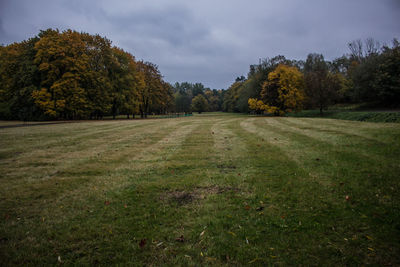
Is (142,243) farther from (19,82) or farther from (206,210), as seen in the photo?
(19,82)

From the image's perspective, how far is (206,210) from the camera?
3.63 meters

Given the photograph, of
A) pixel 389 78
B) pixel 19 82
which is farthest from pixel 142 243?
pixel 389 78

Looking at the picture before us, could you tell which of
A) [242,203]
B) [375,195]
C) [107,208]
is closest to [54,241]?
[107,208]

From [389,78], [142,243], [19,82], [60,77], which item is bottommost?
[142,243]

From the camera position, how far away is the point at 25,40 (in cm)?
3622

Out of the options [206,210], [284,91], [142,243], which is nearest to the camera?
[142,243]

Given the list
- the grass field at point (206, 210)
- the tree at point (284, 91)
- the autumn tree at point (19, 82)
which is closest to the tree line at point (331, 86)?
the tree at point (284, 91)

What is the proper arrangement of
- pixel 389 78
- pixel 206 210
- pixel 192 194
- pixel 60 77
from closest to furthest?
pixel 206 210
pixel 192 194
pixel 60 77
pixel 389 78

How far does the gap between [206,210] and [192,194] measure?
0.75 meters

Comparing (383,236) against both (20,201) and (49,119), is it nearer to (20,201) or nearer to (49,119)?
(20,201)

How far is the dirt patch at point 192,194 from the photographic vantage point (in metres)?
4.06

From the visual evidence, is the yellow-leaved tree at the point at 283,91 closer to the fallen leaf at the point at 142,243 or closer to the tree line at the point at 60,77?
the tree line at the point at 60,77

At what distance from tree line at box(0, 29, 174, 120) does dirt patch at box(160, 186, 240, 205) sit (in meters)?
34.5

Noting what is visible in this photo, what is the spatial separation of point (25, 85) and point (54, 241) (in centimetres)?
4161
